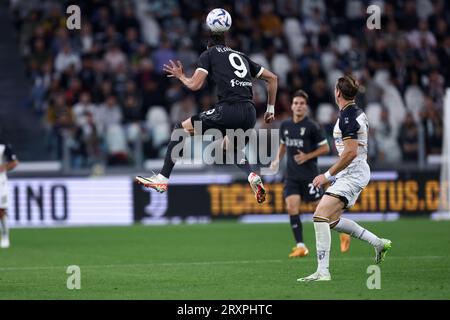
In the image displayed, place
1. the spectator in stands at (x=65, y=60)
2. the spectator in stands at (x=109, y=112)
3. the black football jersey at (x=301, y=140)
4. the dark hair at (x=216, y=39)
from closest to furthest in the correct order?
the dark hair at (x=216, y=39)
the black football jersey at (x=301, y=140)
the spectator in stands at (x=109, y=112)
the spectator in stands at (x=65, y=60)

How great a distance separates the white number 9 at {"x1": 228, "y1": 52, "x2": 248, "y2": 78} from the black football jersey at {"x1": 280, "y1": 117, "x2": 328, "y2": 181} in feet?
12.6

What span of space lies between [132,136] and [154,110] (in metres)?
1.55

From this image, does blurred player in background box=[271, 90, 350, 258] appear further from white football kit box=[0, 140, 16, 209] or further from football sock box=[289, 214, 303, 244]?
white football kit box=[0, 140, 16, 209]

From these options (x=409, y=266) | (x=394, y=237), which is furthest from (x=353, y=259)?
(x=394, y=237)

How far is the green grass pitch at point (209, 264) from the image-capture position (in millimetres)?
11742

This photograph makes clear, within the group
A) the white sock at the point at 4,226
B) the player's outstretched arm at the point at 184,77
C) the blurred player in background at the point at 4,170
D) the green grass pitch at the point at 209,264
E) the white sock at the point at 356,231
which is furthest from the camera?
the white sock at the point at 4,226

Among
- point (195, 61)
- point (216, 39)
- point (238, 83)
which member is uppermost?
point (195, 61)

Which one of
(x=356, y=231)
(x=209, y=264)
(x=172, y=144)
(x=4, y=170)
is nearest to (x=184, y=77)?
(x=172, y=144)

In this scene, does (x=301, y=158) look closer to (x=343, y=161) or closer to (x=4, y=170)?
(x=343, y=161)

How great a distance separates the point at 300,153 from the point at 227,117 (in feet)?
13.0

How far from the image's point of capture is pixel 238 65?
1389 centimetres

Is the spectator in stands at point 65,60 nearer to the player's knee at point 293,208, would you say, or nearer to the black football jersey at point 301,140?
the black football jersey at point 301,140

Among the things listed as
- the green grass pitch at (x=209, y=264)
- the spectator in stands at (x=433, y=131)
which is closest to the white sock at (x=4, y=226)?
the green grass pitch at (x=209, y=264)

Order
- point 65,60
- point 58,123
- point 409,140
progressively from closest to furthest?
1. point 58,123
2. point 409,140
3. point 65,60
